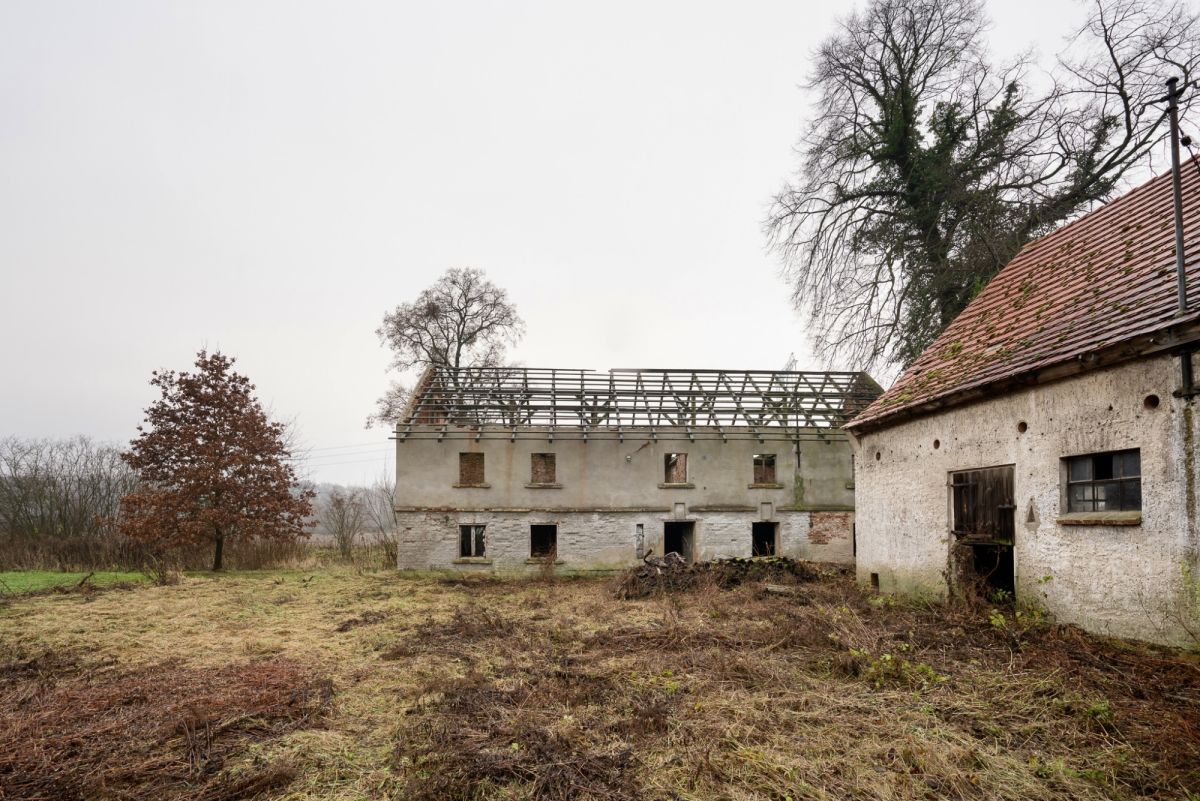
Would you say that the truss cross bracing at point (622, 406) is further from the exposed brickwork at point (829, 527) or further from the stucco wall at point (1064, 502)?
the stucco wall at point (1064, 502)

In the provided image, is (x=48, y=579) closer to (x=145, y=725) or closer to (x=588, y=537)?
(x=588, y=537)

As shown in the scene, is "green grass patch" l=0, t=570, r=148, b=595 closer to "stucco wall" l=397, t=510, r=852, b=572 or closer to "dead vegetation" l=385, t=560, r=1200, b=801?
"stucco wall" l=397, t=510, r=852, b=572

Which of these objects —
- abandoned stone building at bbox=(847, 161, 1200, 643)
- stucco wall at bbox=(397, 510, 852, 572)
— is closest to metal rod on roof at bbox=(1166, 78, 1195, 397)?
abandoned stone building at bbox=(847, 161, 1200, 643)

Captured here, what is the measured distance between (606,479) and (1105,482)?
47.1 feet

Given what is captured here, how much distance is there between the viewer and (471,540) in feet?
67.3

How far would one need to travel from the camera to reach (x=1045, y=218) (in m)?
16.7

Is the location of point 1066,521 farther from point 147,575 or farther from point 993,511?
point 147,575

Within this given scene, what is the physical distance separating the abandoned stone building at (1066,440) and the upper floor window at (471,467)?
12.1 meters

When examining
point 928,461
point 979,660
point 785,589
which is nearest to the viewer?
point 979,660

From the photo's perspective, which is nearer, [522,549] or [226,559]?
[522,549]

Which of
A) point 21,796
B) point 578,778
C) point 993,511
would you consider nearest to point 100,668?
point 21,796

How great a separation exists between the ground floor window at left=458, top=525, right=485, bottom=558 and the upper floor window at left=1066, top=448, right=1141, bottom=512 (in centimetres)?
1601

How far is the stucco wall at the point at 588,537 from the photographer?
20203mm

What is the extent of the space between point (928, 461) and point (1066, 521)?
2.96m
